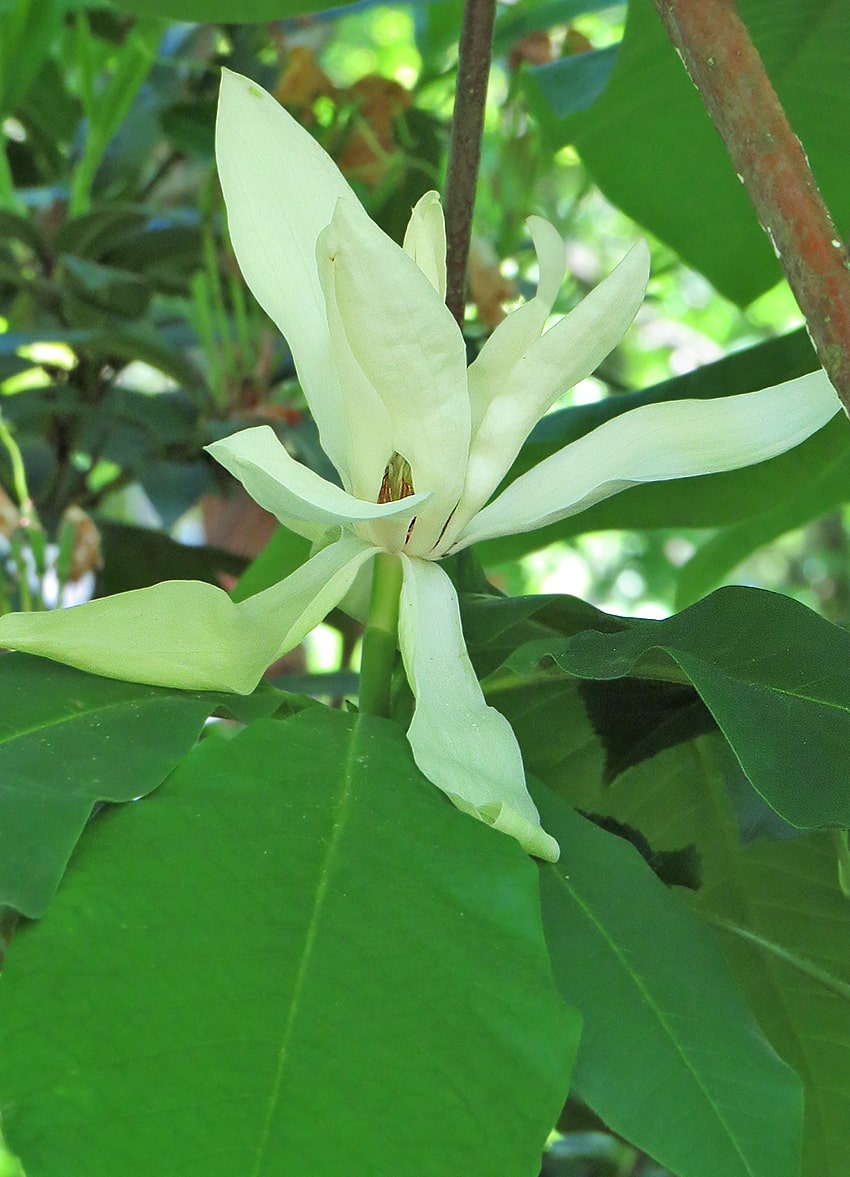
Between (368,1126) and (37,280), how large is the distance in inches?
31.6

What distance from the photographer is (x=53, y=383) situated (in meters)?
0.93

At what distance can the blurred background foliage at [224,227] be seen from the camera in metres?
0.56

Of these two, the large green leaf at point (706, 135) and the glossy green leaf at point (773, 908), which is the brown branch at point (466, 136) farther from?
the glossy green leaf at point (773, 908)

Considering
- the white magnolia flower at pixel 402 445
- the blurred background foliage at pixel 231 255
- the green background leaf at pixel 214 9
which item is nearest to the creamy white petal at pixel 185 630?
the white magnolia flower at pixel 402 445

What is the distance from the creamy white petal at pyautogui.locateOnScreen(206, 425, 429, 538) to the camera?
295 millimetres

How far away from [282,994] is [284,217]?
0.24 meters

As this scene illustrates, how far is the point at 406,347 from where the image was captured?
0.32 metres

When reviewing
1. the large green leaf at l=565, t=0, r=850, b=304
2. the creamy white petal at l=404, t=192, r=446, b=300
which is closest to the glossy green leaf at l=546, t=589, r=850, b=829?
the creamy white petal at l=404, t=192, r=446, b=300

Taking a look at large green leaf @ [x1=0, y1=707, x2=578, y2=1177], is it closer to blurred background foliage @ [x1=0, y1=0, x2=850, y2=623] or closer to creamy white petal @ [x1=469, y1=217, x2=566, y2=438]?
creamy white petal @ [x1=469, y1=217, x2=566, y2=438]

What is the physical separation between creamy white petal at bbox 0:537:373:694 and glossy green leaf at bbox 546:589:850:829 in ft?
0.25

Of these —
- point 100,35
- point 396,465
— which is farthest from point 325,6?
point 100,35

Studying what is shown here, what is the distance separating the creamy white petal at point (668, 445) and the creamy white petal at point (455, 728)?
0.11 ft

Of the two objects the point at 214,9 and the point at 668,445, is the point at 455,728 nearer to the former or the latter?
the point at 668,445

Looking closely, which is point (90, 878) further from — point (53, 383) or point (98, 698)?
point (53, 383)
